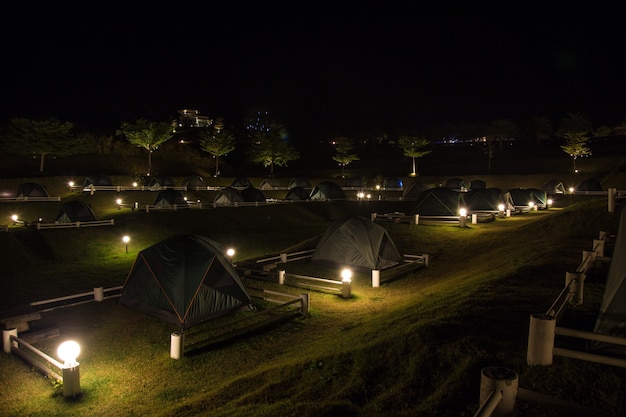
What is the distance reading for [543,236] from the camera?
66.1 feet

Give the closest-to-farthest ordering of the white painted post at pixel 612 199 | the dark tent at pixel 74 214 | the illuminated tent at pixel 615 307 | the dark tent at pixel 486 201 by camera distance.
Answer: the illuminated tent at pixel 615 307 < the white painted post at pixel 612 199 < the dark tent at pixel 74 214 < the dark tent at pixel 486 201

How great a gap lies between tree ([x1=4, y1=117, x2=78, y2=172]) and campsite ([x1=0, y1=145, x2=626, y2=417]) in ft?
98.9

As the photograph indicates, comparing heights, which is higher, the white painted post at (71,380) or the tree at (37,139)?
the tree at (37,139)

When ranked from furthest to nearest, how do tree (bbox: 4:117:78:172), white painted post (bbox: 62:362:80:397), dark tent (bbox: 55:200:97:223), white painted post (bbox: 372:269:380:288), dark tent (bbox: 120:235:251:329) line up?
tree (bbox: 4:117:78:172) → dark tent (bbox: 55:200:97:223) → white painted post (bbox: 372:269:380:288) → dark tent (bbox: 120:235:251:329) → white painted post (bbox: 62:362:80:397)

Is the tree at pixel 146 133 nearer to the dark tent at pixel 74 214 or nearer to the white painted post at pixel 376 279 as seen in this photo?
the dark tent at pixel 74 214

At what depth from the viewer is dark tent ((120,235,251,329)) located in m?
13.3

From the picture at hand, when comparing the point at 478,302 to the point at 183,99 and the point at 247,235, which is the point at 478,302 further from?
the point at 183,99

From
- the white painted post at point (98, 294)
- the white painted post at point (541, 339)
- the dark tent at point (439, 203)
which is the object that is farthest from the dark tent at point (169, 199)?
the white painted post at point (541, 339)

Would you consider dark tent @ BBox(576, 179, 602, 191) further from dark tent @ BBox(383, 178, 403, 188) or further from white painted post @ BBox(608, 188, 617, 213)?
white painted post @ BBox(608, 188, 617, 213)

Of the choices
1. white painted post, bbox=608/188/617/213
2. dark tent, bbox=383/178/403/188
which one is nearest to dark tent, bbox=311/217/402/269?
white painted post, bbox=608/188/617/213

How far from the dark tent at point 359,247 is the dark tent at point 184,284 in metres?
6.61

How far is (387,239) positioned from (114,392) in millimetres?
13747

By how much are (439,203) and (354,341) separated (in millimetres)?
22475

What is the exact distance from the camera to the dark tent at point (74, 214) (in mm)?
30609
